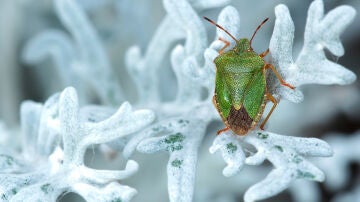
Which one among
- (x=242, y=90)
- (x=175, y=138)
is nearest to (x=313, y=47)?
(x=242, y=90)

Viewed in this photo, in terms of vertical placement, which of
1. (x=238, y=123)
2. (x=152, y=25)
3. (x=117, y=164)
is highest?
(x=152, y=25)

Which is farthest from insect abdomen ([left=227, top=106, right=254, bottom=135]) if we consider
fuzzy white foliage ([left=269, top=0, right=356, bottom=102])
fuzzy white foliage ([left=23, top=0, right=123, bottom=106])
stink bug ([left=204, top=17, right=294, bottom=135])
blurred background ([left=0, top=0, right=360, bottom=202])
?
blurred background ([left=0, top=0, right=360, bottom=202])

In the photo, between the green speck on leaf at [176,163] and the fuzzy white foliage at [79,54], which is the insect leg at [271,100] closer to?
the green speck on leaf at [176,163]

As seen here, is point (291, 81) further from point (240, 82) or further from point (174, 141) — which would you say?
point (174, 141)

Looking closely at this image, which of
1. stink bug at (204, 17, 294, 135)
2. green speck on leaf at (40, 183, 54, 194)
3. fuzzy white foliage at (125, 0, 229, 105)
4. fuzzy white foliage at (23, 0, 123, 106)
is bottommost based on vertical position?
stink bug at (204, 17, 294, 135)

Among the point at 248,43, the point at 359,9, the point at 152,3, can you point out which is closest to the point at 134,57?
the point at 248,43

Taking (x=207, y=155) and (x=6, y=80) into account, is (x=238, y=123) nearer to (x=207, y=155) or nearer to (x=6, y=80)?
(x=207, y=155)

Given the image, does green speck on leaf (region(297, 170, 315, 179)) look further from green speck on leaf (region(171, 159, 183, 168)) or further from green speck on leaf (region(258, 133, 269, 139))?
green speck on leaf (region(171, 159, 183, 168))
